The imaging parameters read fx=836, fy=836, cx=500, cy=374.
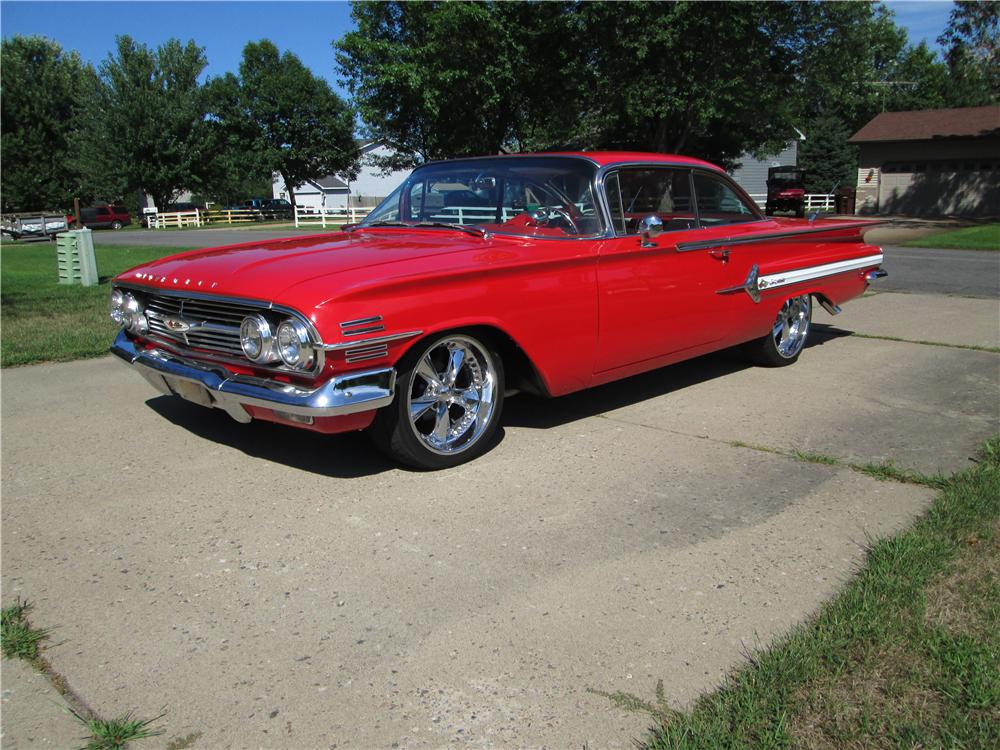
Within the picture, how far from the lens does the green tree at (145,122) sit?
1788 inches

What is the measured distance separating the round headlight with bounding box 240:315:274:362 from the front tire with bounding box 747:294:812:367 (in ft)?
13.0

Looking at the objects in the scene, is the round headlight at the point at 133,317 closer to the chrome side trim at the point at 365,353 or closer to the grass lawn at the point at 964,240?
the chrome side trim at the point at 365,353

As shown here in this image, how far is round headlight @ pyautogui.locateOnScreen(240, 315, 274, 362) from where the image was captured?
3729 mm

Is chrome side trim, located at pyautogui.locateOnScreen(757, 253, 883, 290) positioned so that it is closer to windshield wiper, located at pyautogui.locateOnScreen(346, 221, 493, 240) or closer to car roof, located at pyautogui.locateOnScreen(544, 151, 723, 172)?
car roof, located at pyautogui.locateOnScreen(544, 151, 723, 172)

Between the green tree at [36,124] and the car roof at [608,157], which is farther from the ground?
the green tree at [36,124]

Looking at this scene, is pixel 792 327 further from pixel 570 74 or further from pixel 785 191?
pixel 785 191

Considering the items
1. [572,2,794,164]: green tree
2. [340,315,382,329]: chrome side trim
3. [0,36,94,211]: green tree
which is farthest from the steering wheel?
[0,36,94,211]: green tree

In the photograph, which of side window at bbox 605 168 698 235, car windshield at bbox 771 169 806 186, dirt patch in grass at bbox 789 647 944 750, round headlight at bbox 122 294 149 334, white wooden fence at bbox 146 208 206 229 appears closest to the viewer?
dirt patch in grass at bbox 789 647 944 750

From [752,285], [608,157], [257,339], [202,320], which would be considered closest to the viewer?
[257,339]

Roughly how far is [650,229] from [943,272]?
10891mm

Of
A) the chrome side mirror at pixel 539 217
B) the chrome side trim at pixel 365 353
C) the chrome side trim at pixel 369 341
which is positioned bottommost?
the chrome side trim at pixel 365 353

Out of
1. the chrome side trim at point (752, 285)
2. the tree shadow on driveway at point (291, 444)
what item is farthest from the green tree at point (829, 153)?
the tree shadow on driveway at point (291, 444)

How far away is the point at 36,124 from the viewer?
5038 cm

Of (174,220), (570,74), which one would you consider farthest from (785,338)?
(174,220)
